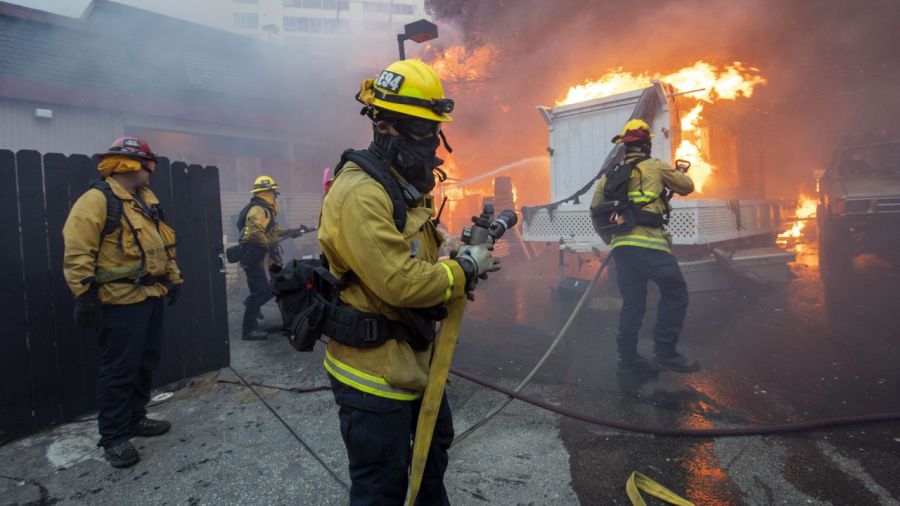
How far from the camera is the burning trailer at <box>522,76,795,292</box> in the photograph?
6125 mm

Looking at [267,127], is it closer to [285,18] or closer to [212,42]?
[212,42]

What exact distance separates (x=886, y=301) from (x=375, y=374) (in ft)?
25.1

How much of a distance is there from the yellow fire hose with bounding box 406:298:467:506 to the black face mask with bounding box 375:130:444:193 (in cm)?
49

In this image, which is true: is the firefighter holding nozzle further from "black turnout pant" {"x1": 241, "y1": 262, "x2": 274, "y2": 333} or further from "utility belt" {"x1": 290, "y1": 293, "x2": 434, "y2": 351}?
"utility belt" {"x1": 290, "y1": 293, "x2": 434, "y2": 351}

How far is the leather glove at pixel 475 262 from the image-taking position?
5.51 ft

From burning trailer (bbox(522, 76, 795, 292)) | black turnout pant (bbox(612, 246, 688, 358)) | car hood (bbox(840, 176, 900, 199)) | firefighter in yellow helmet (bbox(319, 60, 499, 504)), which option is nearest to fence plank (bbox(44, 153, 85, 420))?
firefighter in yellow helmet (bbox(319, 60, 499, 504))

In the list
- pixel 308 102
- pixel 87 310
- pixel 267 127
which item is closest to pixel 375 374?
pixel 87 310

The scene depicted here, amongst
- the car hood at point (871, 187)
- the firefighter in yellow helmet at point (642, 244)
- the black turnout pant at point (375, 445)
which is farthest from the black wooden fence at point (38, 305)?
the car hood at point (871, 187)

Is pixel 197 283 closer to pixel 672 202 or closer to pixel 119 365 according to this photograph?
pixel 119 365

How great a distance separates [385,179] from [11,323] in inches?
130

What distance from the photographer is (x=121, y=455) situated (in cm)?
286

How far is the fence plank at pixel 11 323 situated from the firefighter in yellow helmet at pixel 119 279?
1.90ft

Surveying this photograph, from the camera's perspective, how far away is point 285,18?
2041 inches

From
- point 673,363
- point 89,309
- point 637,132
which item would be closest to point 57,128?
point 89,309
